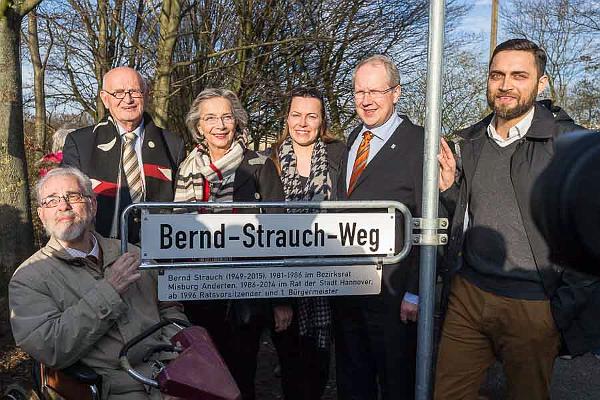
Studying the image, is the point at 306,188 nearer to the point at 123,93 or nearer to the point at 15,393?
the point at 123,93

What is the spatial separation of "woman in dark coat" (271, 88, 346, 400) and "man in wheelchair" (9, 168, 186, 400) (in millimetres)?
728

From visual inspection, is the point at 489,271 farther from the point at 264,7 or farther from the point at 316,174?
the point at 264,7

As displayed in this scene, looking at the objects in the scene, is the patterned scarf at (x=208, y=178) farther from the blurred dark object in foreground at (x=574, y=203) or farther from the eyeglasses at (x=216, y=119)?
the blurred dark object in foreground at (x=574, y=203)

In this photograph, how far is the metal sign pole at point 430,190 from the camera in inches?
96.3

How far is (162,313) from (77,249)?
18.9 inches

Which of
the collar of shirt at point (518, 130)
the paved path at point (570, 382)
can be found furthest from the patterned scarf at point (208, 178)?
the paved path at point (570, 382)

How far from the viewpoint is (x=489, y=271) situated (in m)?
2.84

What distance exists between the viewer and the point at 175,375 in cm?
241

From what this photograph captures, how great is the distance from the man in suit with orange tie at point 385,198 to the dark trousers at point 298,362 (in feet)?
1.06

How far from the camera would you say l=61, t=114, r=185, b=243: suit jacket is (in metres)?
3.60

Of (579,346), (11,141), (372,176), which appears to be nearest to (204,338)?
(372,176)

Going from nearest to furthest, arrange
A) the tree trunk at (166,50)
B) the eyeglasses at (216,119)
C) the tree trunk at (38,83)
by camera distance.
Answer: the eyeglasses at (216,119)
the tree trunk at (166,50)
the tree trunk at (38,83)

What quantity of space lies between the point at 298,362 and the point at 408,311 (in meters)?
0.85

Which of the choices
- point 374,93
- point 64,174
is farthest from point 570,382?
point 64,174
